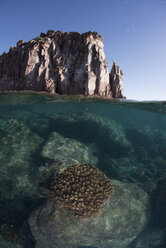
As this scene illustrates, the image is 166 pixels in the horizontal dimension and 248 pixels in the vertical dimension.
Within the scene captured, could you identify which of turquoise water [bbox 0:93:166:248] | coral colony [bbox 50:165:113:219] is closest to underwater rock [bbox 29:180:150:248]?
coral colony [bbox 50:165:113:219]

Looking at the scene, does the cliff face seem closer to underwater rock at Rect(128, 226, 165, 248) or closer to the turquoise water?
the turquoise water

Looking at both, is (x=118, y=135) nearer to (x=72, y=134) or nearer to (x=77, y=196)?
(x=72, y=134)

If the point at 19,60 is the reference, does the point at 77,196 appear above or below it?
below

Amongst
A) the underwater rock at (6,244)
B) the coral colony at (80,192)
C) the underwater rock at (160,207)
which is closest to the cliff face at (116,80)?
the coral colony at (80,192)

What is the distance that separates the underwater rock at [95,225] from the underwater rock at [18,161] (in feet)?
6.47

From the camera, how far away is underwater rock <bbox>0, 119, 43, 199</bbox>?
28.8ft

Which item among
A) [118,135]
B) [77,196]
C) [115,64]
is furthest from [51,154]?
[118,135]

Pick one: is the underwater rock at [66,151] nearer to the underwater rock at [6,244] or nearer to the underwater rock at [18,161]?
the underwater rock at [18,161]

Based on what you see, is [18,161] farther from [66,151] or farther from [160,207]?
[160,207]

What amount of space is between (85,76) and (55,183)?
602cm

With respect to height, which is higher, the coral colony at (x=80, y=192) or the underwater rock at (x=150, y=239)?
the coral colony at (x=80, y=192)

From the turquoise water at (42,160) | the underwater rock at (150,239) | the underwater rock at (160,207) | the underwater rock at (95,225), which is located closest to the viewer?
the underwater rock at (95,225)

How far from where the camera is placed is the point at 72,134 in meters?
16.3

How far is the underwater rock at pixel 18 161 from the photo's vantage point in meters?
8.79
